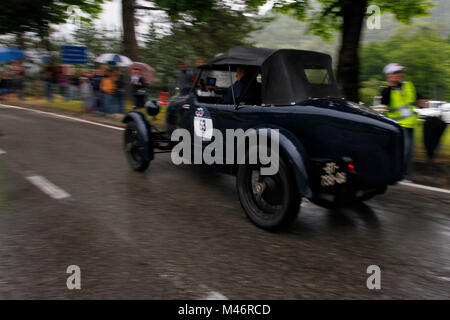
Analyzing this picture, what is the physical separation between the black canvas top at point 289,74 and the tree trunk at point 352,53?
395 centimetres

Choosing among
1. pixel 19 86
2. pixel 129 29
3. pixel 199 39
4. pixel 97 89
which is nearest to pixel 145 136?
pixel 97 89

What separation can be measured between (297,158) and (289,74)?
1096 millimetres

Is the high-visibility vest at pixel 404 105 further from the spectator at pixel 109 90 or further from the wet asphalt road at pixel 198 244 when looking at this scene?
the spectator at pixel 109 90

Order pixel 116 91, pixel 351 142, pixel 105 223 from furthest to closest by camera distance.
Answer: pixel 116 91, pixel 105 223, pixel 351 142

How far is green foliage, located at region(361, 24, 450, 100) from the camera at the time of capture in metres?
74.6

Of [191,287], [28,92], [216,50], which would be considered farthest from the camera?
[28,92]

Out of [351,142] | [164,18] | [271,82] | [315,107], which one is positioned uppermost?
[164,18]

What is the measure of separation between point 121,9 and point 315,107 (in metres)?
14.5

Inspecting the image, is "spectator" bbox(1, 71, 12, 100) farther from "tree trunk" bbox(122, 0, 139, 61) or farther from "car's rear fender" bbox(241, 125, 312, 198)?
"car's rear fender" bbox(241, 125, 312, 198)

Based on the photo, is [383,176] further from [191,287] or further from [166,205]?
[166,205]

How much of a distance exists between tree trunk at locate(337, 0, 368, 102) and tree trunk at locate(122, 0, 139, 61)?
33.4 ft

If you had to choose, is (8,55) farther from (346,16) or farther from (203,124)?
(203,124)
